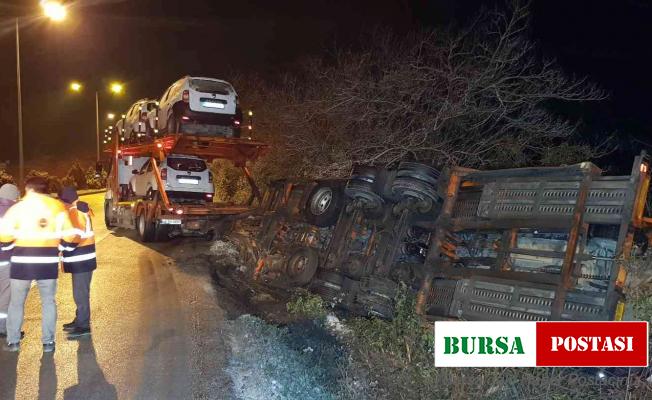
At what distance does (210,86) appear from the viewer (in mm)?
13383

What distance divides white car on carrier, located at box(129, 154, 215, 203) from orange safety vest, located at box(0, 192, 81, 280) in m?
8.00

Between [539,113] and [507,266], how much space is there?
6.45 m

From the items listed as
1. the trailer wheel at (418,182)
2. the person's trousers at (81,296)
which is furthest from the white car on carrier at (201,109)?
the person's trousers at (81,296)

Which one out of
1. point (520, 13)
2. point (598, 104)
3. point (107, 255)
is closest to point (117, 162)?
point (107, 255)

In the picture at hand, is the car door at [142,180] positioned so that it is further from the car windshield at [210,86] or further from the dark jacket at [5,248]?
the dark jacket at [5,248]

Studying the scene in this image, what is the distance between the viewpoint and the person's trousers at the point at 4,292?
19.5 ft

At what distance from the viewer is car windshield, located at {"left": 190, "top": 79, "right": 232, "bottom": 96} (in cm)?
1316

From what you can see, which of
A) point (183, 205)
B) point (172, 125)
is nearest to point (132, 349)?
point (183, 205)

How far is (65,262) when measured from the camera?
19.8ft

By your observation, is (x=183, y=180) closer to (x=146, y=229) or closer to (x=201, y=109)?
(x=146, y=229)

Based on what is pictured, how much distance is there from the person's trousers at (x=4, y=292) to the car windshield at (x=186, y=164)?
7.88 meters

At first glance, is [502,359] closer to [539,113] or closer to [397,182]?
[397,182]

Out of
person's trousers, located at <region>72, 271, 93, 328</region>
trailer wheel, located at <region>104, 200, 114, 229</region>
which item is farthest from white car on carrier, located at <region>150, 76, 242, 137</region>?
person's trousers, located at <region>72, 271, 93, 328</region>

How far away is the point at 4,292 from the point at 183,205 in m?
6.90
